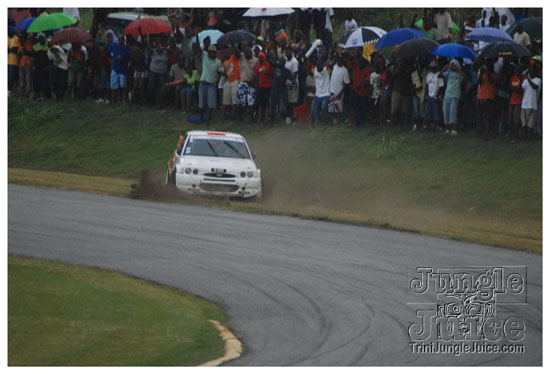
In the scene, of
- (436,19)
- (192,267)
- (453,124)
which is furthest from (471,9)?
(192,267)

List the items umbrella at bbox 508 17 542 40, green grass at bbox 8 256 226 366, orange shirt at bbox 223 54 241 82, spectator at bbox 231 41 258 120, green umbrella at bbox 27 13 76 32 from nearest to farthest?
green grass at bbox 8 256 226 366
umbrella at bbox 508 17 542 40
spectator at bbox 231 41 258 120
orange shirt at bbox 223 54 241 82
green umbrella at bbox 27 13 76 32

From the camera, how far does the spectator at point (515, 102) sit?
19.5 m

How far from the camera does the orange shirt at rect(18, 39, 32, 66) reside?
86.8ft

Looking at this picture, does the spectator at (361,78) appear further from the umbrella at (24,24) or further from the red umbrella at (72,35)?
the umbrella at (24,24)

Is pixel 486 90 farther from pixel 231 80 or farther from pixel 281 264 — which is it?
pixel 281 264

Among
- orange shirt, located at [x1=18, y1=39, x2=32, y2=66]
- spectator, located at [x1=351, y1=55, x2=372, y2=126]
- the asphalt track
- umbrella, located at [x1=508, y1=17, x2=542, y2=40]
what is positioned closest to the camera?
the asphalt track

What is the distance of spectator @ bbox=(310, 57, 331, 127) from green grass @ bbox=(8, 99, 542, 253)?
0.42 metres

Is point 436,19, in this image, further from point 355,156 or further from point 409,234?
point 409,234

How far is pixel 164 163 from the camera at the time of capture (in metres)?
23.2

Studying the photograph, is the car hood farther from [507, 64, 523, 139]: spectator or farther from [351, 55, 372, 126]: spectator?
[507, 64, 523, 139]: spectator

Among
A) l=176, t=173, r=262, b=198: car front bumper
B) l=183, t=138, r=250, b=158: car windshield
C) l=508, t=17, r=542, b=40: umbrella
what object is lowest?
l=176, t=173, r=262, b=198: car front bumper

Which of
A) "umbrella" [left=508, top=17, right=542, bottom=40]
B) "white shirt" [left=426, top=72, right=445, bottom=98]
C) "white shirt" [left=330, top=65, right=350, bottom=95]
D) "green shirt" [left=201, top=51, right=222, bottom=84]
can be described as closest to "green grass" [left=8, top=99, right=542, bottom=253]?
"white shirt" [left=330, top=65, right=350, bottom=95]

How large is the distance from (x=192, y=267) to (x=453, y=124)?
32.0 ft

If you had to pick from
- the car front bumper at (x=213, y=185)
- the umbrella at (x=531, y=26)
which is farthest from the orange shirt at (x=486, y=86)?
the car front bumper at (x=213, y=185)
